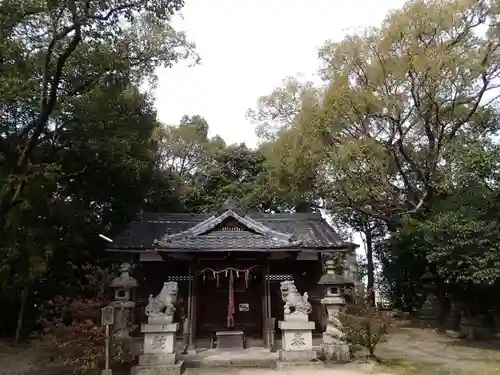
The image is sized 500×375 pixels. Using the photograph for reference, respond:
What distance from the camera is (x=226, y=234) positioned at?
13.9 m

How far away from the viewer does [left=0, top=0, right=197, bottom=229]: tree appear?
10.1 m

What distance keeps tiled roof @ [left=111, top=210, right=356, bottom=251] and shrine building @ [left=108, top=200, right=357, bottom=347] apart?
3 cm

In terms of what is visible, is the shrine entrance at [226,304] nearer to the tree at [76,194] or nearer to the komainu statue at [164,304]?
the komainu statue at [164,304]

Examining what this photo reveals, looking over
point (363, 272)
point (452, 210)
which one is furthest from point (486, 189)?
point (363, 272)

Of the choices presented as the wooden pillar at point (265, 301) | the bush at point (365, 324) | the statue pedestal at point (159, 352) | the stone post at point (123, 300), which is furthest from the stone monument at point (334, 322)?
the stone post at point (123, 300)

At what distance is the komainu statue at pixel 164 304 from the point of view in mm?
11125

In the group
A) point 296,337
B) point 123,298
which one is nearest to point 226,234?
point 123,298

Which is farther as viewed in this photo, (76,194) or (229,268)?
(76,194)

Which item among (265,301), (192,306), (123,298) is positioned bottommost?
(192,306)

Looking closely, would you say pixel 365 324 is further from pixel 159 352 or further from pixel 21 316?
pixel 21 316

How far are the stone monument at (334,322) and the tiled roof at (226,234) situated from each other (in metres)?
1.30

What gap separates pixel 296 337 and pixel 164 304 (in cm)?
347

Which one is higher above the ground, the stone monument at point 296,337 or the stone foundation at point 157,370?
the stone monument at point 296,337

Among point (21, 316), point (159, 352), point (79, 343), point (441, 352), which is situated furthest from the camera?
point (21, 316)
